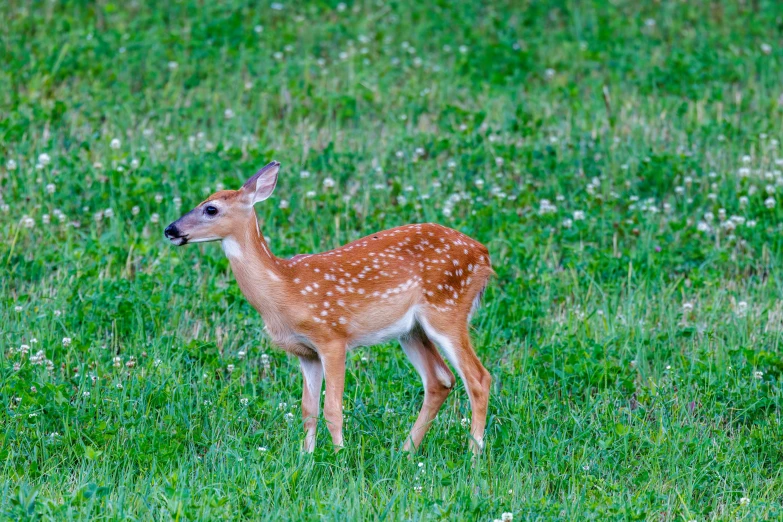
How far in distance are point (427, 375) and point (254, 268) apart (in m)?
1.26

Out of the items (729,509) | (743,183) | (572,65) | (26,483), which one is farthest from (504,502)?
(572,65)

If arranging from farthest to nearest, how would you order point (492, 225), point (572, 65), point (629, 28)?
point (629, 28), point (572, 65), point (492, 225)

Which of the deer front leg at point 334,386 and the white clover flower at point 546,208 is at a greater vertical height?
the deer front leg at point 334,386

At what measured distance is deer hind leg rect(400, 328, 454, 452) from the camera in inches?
260

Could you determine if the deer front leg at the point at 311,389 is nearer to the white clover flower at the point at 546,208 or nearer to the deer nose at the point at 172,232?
the deer nose at the point at 172,232

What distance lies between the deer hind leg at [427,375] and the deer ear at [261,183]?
3.98ft

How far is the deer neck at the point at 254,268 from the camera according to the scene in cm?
622

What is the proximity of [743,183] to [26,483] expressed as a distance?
6738 millimetres

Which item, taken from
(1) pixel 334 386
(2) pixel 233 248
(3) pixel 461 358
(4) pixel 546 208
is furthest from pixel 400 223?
(1) pixel 334 386

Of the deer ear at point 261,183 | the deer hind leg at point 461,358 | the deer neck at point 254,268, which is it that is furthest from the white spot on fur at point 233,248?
the deer hind leg at point 461,358

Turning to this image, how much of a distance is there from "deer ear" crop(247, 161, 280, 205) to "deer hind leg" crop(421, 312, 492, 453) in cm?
115

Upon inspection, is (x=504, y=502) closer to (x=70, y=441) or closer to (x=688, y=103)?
(x=70, y=441)

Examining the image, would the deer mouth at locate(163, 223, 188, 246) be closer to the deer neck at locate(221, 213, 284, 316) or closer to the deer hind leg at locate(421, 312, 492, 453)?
the deer neck at locate(221, 213, 284, 316)

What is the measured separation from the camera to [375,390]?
22.9 ft
